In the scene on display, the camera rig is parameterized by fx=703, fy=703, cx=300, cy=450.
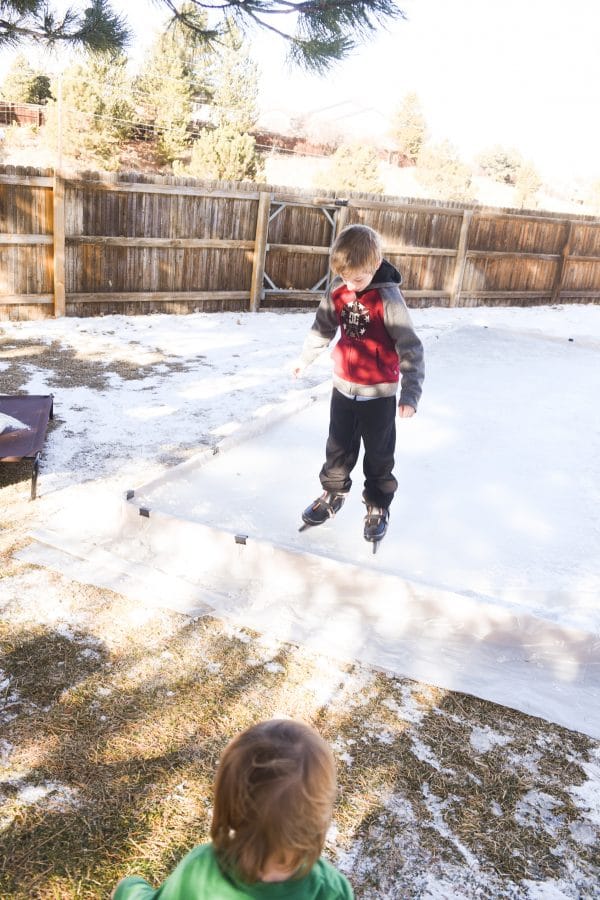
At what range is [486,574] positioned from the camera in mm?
2947

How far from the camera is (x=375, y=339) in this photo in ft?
9.25

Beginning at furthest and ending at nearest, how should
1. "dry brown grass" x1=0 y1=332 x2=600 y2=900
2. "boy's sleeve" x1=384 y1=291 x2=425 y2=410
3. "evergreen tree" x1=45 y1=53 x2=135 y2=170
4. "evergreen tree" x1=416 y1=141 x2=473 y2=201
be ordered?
1. "evergreen tree" x1=416 y1=141 x2=473 y2=201
2. "evergreen tree" x1=45 y1=53 x2=135 y2=170
3. "boy's sleeve" x1=384 y1=291 x2=425 y2=410
4. "dry brown grass" x1=0 y1=332 x2=600 y2=900

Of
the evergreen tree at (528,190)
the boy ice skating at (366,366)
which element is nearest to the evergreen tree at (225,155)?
the evergreen tree at (528,190)

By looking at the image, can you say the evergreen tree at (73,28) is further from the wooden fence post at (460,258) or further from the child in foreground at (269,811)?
the wooden fence post at (460,258)

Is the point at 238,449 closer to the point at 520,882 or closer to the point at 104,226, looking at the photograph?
the point at 520,882

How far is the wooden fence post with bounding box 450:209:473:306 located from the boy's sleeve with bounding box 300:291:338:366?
372 inches

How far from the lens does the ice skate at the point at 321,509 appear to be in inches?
125

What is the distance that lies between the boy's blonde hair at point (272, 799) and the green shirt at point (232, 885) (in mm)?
41

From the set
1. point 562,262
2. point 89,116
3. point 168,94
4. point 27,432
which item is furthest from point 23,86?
point 27,432

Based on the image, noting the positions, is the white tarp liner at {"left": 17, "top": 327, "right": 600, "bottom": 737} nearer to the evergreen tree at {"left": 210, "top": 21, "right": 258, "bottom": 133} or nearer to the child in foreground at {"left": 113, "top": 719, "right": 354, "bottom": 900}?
the child in foreground at {"left": 113, "top": 719, "right": 354, "bottom": 900}

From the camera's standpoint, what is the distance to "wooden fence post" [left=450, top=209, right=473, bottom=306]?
11.6m

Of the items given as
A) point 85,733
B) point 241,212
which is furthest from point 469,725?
point 241,212

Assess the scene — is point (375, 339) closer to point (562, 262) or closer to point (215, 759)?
point (215, 759)

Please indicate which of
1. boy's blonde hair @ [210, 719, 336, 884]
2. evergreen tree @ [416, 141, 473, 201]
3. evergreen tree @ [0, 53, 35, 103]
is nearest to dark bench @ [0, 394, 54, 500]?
boy's blonde hair @ [210, 719, 336, 884]
